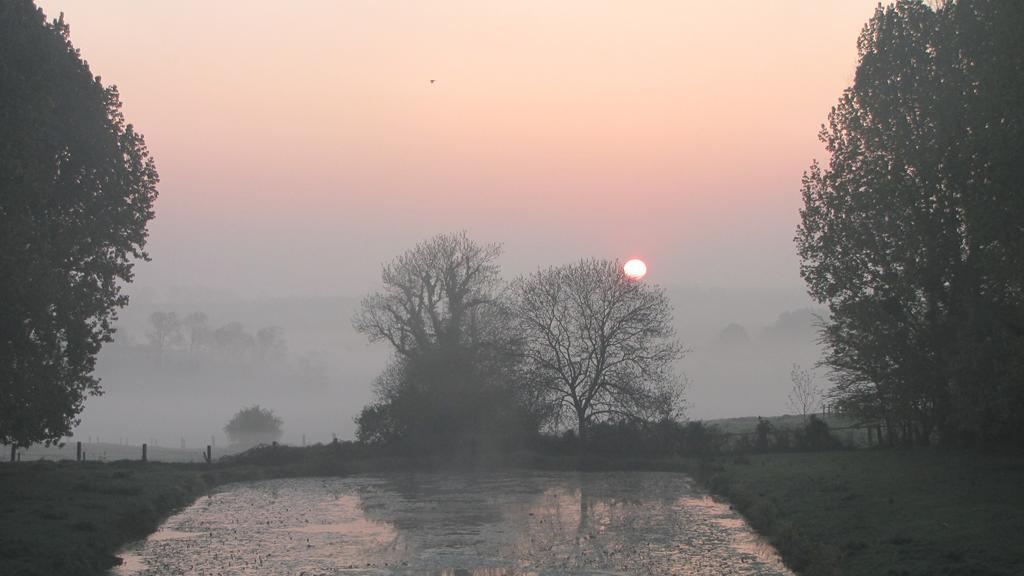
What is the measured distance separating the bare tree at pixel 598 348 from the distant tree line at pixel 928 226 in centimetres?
1494

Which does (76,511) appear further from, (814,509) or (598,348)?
(598,348)

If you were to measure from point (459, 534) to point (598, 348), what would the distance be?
3398 centimetres

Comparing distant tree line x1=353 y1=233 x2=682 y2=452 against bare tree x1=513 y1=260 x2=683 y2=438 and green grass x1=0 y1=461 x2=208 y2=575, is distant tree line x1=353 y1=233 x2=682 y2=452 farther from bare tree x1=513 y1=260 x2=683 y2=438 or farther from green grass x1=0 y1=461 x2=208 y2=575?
green grass x1=0 y1=461 x2=208 y2=575

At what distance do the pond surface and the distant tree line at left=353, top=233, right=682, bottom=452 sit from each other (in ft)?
48.0

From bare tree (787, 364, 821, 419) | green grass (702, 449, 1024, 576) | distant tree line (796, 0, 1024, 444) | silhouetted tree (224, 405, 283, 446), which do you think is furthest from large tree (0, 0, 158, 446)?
silhouetted tree (224, 405, 283, 446)

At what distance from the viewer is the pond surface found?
18797mm

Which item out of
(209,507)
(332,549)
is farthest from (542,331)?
(332,549)

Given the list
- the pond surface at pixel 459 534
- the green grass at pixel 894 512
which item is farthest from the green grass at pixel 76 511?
the green grass at pixel 894 512

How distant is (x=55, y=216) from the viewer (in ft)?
93.8

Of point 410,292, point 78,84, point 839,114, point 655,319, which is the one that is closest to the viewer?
point 78,84

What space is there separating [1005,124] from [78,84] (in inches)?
1238

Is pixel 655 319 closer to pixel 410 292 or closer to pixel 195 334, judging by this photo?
pixel 410 292

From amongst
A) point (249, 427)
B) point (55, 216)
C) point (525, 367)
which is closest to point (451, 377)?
point (525, 367)

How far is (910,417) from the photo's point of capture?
3566 cm
